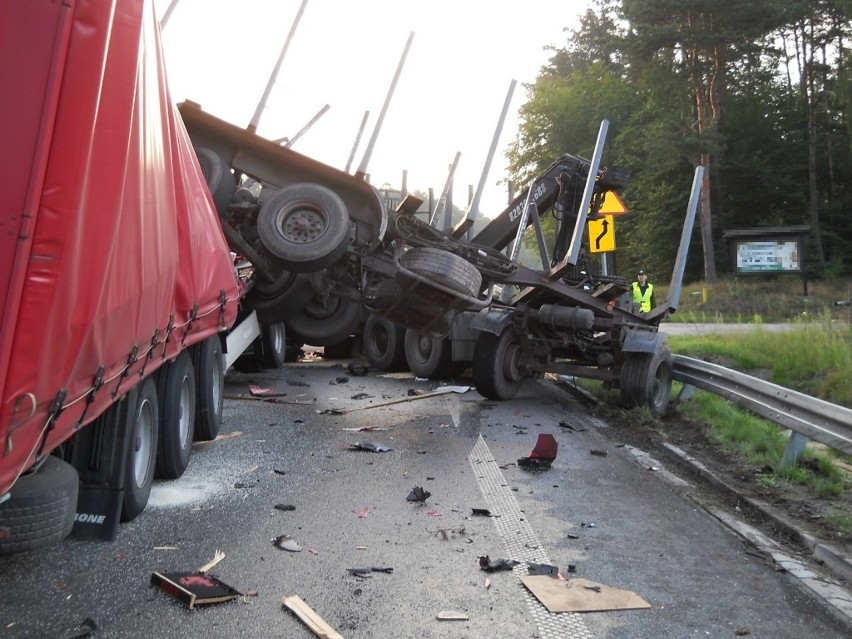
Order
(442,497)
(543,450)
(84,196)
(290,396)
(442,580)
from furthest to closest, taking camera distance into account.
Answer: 1. (290,396)
2. (543,450)
3. (442,497)
4. (442,580)
5. (84,196)

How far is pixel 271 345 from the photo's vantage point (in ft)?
46.9

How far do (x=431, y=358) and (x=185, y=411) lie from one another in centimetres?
726

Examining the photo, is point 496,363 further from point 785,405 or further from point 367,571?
point 367,571

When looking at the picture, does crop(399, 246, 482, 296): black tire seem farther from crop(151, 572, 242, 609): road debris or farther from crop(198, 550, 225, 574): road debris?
crop(151, 572, 242, 609): road debris

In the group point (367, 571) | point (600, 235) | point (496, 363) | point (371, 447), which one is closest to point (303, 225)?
point (371, 447)

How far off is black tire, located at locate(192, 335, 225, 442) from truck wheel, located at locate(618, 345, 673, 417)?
16.3 ft

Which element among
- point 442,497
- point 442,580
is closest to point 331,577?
point 442,580

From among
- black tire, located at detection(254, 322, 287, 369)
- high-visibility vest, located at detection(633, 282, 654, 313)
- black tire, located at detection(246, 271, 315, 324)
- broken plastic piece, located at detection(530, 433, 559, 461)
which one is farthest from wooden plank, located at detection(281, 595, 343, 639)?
high-visibility vest, located at detection(633, 282, 654, 313)

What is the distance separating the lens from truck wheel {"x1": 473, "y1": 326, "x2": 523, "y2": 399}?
11.7 m

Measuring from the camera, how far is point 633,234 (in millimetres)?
50719

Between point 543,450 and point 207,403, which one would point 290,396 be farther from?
point 543,450

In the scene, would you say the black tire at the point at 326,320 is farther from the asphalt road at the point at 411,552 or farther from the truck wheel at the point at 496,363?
the asphalt road at the point at 411,552

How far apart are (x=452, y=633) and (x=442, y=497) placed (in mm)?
2623

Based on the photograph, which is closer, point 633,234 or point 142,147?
point 142,147
